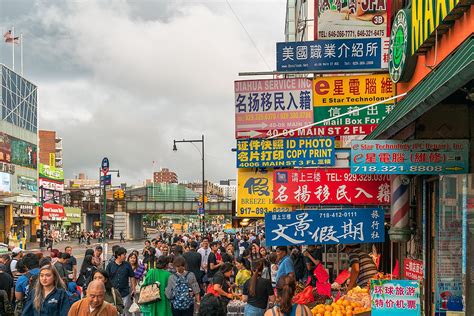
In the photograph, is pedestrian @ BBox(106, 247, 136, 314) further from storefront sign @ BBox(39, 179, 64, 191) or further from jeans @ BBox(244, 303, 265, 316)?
storefront sign @ BBox(39, 179, 64, 191)

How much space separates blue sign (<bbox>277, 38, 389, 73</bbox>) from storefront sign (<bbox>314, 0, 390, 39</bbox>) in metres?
0.44

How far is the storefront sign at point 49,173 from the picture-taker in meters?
102

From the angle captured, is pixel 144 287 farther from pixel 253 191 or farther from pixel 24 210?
pixel 24 210

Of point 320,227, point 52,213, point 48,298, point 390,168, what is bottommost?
point 52,213

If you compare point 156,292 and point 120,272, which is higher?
point 120,272

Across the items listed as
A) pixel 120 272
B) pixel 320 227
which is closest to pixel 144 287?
pixel 120 272

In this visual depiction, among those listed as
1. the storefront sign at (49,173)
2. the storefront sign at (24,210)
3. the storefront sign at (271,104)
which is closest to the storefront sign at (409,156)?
the storefront sign at (271,104)

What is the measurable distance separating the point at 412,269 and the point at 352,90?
4.36 meters

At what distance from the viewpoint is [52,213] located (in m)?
87.1

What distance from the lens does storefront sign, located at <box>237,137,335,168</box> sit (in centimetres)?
1173

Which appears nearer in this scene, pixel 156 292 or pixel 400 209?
pixel 400 209

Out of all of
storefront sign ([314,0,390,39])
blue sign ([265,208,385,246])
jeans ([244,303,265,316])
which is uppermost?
storefront sign ([314,0,390,39])

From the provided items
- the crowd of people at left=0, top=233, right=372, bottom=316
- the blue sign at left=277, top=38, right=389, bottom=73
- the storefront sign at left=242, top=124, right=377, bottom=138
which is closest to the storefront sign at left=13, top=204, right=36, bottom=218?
the crowd of people at left=0, top=233, right=372, bottom=316

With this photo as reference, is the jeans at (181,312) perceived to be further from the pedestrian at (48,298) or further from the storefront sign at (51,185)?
the storefront sign at (51,185)
